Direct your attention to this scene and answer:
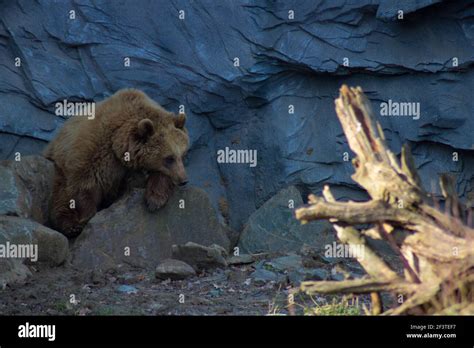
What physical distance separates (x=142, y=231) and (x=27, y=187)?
1513 millimetres

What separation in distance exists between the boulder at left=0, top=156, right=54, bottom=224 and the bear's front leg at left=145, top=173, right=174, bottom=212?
4.36 feet

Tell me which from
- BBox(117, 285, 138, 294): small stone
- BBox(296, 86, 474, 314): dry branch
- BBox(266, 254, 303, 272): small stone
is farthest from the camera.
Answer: BBox(266, 254, 303, 272): small stone

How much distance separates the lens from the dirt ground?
779 centimetres

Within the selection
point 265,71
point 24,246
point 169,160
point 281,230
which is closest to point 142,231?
point 169,160

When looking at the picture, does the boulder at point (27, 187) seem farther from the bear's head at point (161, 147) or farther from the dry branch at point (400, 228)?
the dry branch at point (400, 228)

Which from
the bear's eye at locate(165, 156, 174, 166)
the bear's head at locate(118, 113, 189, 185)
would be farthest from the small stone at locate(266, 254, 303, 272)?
the bear's eye at locate(165, 156, 174, 166)

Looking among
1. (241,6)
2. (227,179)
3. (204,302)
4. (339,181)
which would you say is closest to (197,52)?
(241,6)

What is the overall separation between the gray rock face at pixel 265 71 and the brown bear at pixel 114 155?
104cm

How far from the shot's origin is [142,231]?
394 inches

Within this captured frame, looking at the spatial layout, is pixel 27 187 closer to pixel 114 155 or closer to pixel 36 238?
pixel 114 155

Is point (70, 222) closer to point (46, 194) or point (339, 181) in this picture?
point (46, 194)

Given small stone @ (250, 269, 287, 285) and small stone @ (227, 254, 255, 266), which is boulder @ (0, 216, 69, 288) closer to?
small stone @ (227, 254, 255, 266)

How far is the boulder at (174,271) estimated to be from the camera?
29.1 feet

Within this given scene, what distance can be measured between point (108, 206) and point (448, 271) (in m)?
5.87
